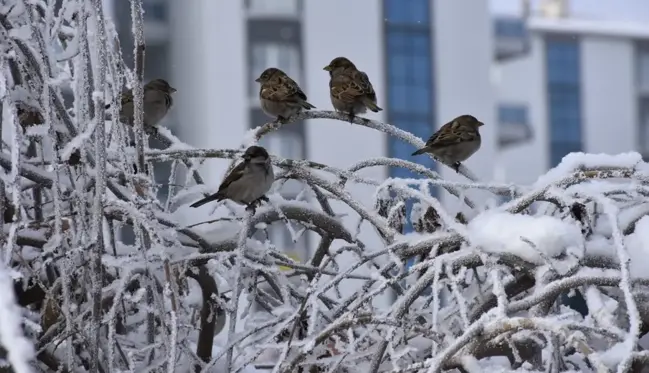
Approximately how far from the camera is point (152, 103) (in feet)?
12.3

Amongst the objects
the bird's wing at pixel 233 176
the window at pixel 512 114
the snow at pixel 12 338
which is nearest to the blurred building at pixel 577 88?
the window at pixel 512 114

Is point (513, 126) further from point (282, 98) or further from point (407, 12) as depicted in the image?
point (282, 98)

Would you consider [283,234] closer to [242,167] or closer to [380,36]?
[380,36]

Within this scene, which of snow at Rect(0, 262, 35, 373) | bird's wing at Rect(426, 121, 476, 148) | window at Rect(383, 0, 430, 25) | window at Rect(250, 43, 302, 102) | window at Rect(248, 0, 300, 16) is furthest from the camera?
window at Rect(383, 0, 430, 25)

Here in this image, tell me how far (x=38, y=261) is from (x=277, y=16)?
23457 millimetres

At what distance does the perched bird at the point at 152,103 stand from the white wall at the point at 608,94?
32955mm

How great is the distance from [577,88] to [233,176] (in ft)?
114

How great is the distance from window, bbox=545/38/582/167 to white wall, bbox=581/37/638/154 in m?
0.37

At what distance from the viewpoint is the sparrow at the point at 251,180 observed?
9.11ft

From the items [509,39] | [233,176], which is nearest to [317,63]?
[509,39]

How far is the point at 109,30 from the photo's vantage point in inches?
113

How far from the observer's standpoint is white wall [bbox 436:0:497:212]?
2683 cm

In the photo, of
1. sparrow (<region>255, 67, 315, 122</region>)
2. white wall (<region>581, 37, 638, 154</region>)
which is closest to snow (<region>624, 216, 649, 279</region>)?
sparrow (<region>255, 67, 315, 122</region>)

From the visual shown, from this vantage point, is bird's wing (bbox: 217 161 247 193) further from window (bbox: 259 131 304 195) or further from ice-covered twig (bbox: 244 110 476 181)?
window (bbox: 259 131 304 195)
